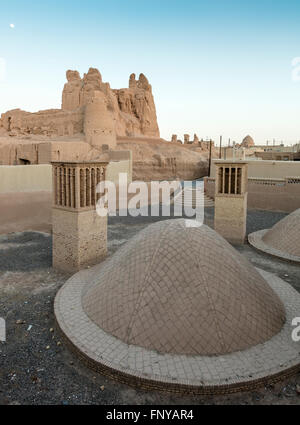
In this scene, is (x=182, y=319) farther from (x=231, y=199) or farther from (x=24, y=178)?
(x=24, y=178)

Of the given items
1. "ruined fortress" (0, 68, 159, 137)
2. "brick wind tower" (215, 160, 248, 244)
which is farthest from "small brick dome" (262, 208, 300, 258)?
"ruined fortress" (0, 68, 159, 137)

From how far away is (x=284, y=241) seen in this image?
35.9ft

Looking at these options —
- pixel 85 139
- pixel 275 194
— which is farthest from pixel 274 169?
pixel 85 139

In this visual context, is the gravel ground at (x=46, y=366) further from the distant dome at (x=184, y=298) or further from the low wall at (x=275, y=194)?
the low wall at (x=275, y=194)

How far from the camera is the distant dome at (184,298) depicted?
5.28 m

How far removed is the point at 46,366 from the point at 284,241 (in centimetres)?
851

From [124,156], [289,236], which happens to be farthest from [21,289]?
[124,156]

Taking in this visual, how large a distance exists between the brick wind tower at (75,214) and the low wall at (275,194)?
11.6 metres

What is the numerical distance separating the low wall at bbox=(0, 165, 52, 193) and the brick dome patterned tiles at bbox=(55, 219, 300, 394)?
8.95 metres

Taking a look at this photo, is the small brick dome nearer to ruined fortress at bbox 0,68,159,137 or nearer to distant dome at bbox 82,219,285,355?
distant dome at bbox 82,219,285,355

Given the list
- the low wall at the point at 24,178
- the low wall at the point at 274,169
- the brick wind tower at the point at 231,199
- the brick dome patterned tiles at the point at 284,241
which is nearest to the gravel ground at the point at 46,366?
the brick dome patterned tiles at the point at 284,241
